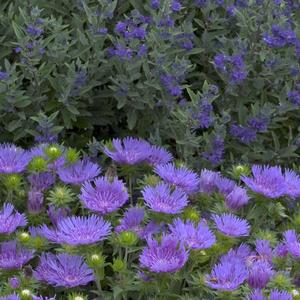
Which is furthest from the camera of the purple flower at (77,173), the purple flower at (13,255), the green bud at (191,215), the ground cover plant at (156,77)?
the ground cover plant at (156,77)

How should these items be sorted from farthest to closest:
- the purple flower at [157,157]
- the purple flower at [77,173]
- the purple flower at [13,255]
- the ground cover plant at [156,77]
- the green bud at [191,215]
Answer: the ground cover plant at [156,77] < the purple flower at [157,157] < the purple flower at [77,173] < the green bud at [191,215] < the purple flower at [13,255]

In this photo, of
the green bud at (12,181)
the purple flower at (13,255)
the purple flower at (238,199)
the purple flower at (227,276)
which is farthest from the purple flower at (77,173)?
the purple flower at (227,276)

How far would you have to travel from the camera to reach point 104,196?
6.93ft

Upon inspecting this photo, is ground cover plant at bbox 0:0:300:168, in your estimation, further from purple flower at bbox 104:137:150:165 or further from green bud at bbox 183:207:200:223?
green bud at bbox 183:207:200:223

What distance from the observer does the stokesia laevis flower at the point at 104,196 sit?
2.07m

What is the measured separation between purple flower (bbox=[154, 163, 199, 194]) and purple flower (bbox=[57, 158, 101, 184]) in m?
0.18

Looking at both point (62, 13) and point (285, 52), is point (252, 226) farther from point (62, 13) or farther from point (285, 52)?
point (62, 13)

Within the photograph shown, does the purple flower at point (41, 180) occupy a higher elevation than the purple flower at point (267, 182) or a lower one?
lower

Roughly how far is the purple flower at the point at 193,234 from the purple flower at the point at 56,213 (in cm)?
30

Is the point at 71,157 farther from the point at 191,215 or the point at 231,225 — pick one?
the point at 231,225

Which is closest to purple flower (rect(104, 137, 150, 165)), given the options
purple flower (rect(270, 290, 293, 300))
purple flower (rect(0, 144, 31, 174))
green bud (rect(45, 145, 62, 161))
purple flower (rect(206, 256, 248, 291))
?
green bud (rect(45, 145, 62, 161))

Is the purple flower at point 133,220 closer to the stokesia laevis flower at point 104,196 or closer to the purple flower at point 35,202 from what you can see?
the stokesia laevis flower at point 104,196

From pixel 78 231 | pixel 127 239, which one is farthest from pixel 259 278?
pixel 78 231

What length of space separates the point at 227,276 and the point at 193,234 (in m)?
0.13
